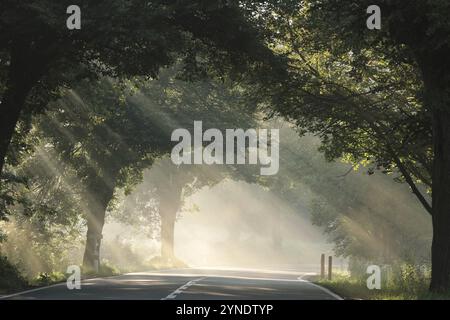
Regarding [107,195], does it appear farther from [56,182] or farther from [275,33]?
[275,33]

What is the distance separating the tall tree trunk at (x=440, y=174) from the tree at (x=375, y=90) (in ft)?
0.08

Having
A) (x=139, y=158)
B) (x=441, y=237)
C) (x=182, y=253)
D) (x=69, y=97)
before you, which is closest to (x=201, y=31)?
(x=441, y=237)

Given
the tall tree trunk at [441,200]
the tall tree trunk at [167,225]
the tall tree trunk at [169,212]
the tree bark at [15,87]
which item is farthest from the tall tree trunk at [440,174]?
the tall tree trunk at [167,225]

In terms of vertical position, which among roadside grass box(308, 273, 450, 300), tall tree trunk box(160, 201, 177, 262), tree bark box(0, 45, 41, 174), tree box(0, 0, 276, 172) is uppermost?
tree box(0, 0, 276, 172)

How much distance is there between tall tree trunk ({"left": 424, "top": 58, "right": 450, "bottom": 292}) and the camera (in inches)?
725

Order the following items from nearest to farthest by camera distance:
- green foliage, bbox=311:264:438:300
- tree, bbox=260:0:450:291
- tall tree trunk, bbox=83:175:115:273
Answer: green foliage, bbox=311:264:438:300, tree, bbox=260:0:450:291, tall tree trunk, bbox=83:175:115:273

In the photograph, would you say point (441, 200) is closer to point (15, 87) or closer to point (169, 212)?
point (15, 87)

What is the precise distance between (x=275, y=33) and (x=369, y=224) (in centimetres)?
2603

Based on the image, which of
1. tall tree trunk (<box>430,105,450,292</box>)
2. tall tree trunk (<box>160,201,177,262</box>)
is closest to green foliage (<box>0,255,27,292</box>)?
tall tree trunk (<box>430,105,450,292</box>)

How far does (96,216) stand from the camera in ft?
122

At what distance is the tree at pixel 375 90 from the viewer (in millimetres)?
18328

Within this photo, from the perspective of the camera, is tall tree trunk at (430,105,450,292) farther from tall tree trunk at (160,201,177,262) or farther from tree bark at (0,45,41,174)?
tall tree trunk at (160,201,177,262)

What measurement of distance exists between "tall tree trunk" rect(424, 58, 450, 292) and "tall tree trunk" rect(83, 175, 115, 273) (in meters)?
21.0

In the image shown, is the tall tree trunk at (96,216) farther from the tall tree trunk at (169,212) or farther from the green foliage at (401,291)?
the tall tree trunk at (169,212)
